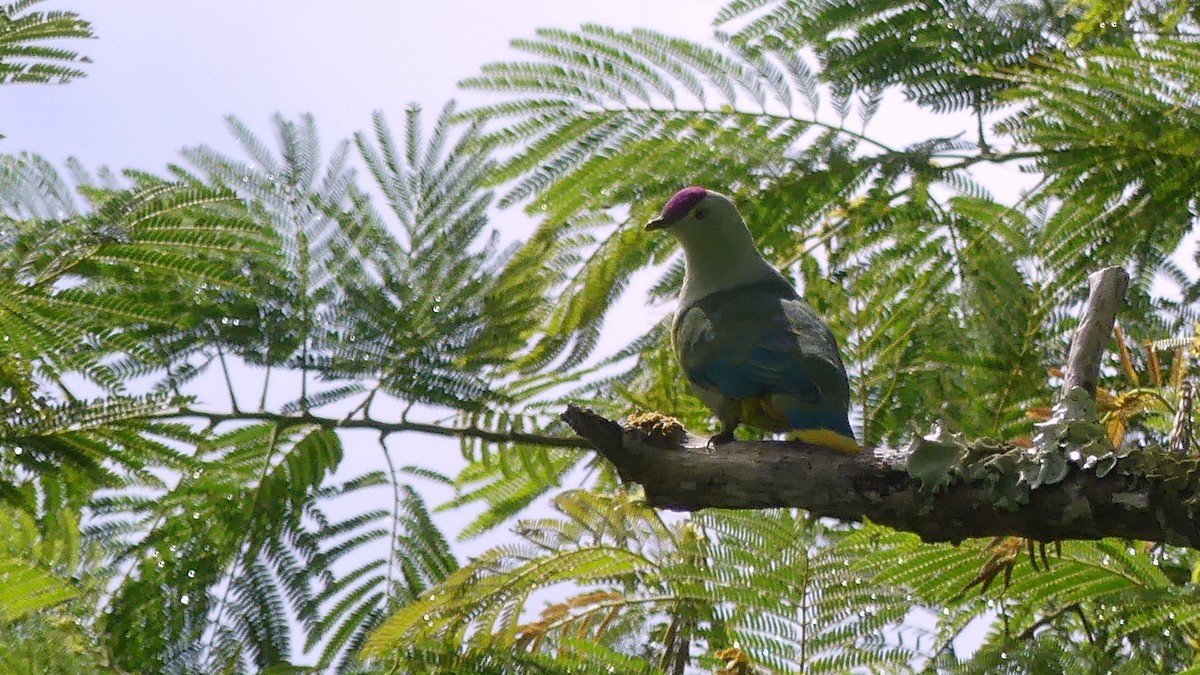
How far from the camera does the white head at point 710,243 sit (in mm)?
3393

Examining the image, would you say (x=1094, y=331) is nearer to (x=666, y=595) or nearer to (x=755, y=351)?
A: (x=755, y=351)

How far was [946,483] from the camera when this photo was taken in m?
2.16

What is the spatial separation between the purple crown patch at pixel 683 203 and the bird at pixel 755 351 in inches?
5.8

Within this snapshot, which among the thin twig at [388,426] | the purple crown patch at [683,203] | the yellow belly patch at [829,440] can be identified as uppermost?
the purple crown patch at [683,203]

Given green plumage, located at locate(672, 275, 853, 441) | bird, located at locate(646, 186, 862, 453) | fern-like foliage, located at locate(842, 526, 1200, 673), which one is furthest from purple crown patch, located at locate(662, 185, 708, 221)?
fern-like foliage, located at locate(842, 526, 1200, 673)

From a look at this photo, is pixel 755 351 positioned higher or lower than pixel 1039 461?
higher

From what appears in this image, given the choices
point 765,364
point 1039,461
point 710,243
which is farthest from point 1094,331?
point 710,243

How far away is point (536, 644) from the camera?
360cm

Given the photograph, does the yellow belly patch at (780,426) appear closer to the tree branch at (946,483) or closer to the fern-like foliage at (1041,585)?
the tree branch at (946,483)

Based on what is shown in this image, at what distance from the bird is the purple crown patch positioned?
147 mm

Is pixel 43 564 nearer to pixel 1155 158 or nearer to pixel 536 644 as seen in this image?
pixel 536 644

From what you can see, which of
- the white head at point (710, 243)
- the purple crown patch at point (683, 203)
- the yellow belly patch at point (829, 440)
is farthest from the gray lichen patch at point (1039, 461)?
the purple crown patch at point (683, 203)

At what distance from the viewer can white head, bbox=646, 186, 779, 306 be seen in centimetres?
339

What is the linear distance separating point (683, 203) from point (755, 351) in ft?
2.82
